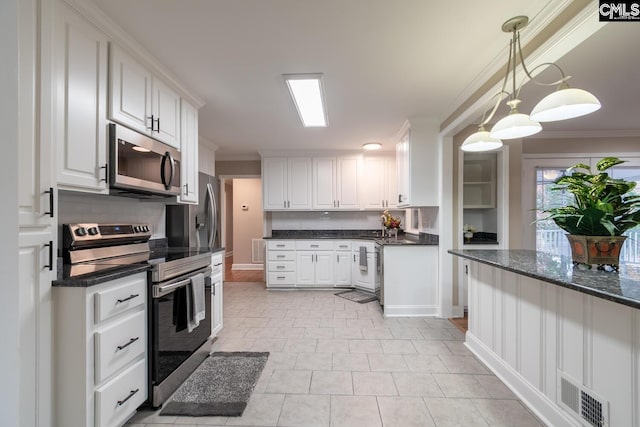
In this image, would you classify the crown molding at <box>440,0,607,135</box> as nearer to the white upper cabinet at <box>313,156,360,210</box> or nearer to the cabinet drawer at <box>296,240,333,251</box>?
the white upper cabinet at <box>313,156,360,210</box>

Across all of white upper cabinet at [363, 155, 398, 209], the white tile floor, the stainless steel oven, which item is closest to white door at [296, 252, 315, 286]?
the white tile floor

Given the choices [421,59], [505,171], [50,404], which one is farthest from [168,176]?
[505,171]

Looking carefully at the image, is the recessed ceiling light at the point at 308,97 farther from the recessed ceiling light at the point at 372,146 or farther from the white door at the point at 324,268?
the white door at the point at 324,268

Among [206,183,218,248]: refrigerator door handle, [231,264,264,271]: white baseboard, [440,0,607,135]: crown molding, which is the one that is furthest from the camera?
[231,264,264,271]: white baseboard

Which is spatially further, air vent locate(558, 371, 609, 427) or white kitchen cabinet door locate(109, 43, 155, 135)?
white kitchen cabinet door locate(109, 43, 155, 135)

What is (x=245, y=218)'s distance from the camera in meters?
7.02

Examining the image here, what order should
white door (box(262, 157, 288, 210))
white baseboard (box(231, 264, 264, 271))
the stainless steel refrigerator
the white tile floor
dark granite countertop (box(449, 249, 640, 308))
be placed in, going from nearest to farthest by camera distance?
dark granite countertop (box(449, 249, 640, 308)), the white tile floor, the stainless steel refrigerator, white door (box(262, 157, 288, 210)), white baseboard (box(231, 264, 264, 271))

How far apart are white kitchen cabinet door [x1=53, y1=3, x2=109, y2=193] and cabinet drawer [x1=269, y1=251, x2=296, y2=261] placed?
10.9 ft

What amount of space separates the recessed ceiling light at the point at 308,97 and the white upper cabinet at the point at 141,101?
1.00 metres

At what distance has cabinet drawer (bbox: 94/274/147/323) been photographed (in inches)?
58.1

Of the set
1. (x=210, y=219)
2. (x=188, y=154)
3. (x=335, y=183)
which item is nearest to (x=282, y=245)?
(x=335, y=183)

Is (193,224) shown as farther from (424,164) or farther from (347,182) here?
(347,182)

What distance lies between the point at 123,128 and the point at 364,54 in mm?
1727

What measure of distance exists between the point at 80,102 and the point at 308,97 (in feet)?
6.09
